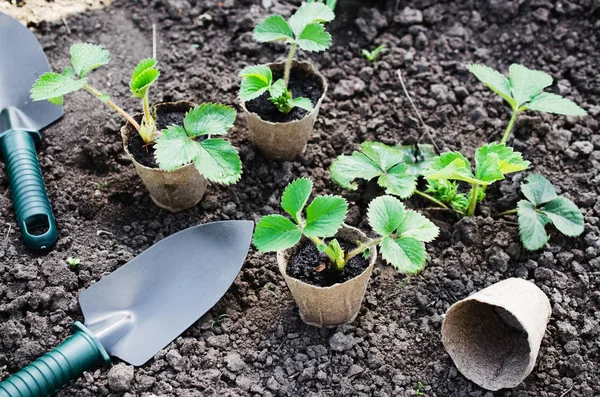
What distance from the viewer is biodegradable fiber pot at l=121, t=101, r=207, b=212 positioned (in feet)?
6.22

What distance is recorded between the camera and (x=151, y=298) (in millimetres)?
1836

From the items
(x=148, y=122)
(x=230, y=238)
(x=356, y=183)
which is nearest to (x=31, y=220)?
(x=148, y=122)

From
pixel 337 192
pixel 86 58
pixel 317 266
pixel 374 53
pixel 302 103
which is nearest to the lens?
pixel 317 266

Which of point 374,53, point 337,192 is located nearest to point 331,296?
point 337,192

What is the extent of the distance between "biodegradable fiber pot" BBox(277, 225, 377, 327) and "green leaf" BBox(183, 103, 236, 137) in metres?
0.37

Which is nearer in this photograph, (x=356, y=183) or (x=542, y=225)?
(x=542, y=225)

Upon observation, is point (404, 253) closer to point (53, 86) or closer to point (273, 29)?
point (273, 29)

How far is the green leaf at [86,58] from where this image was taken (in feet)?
6.07

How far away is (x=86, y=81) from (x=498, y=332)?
1.27m

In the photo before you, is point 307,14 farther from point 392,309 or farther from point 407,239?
point 392,309

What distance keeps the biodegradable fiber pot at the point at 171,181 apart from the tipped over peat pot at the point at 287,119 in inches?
7.9

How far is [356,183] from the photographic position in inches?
82.2

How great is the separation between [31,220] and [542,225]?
1.42m

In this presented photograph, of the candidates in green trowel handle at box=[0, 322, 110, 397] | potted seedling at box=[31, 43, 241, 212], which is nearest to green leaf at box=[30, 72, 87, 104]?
potted seedling at box=[31, 43, 241, 212]
